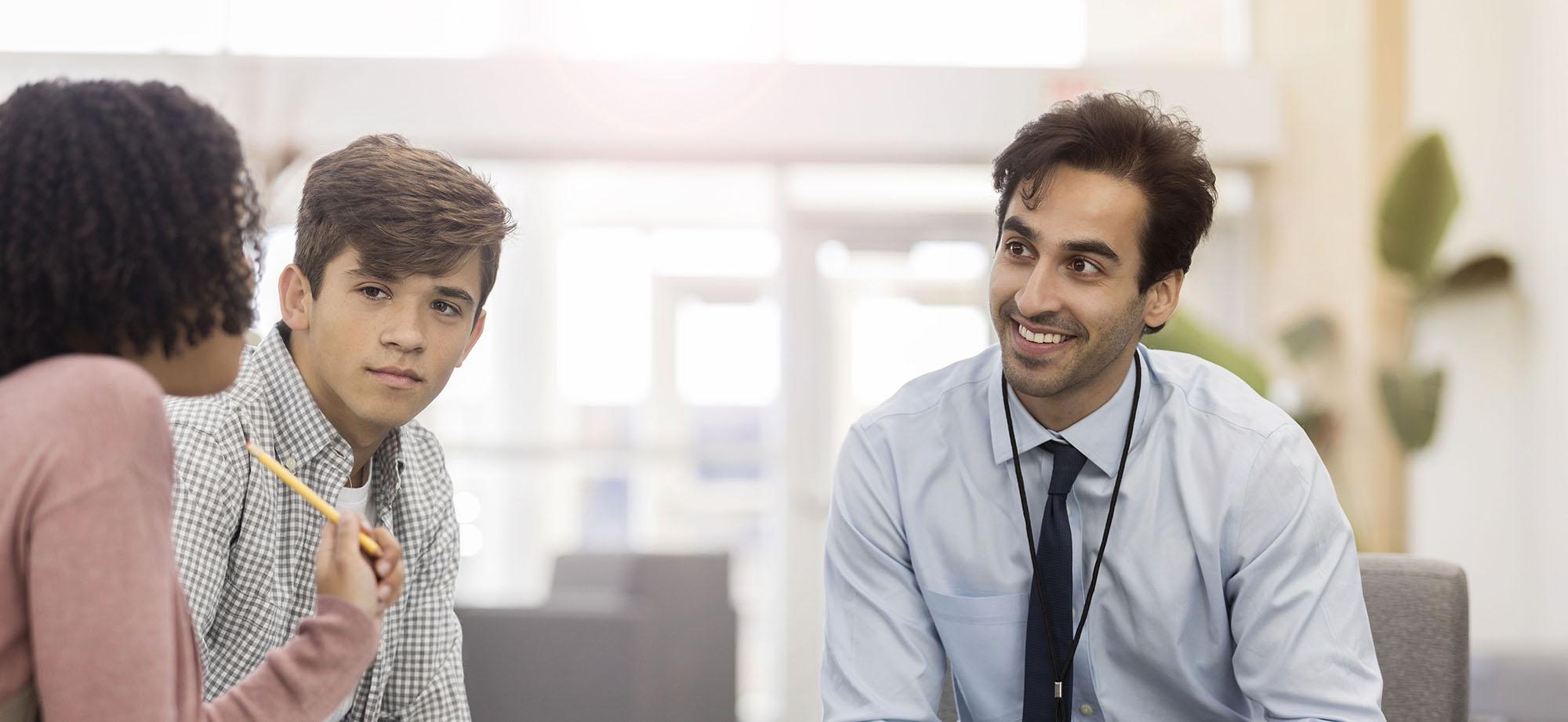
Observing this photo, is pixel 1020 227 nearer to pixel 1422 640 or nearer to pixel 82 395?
pixel 1422 640

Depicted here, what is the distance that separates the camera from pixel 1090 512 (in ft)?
5.13

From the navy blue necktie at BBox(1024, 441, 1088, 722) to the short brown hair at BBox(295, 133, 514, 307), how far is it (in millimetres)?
757

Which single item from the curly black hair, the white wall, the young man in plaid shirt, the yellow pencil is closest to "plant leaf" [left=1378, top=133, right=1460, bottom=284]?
the white wall

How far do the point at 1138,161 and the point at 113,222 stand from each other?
3.90 ft

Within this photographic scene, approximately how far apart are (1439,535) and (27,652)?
5274 millimetres

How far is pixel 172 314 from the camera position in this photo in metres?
0.90

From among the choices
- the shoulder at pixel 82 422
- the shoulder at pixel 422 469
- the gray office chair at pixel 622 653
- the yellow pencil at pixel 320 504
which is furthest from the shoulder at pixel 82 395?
the gray office chair at pixel 622 653

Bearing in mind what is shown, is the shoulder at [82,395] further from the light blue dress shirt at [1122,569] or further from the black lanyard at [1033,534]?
the black lanyard at [1033,534]

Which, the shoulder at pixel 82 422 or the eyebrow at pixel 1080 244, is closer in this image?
the shoulder at pixel 82 422

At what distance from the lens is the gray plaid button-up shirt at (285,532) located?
1.31 metres

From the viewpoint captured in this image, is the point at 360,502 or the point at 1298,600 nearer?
the point at 1298,600

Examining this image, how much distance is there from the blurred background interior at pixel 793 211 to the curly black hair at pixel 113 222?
13.7 feet

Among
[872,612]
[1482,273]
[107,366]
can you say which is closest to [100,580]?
[107,366]

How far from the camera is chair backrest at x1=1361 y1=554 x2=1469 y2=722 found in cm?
153
